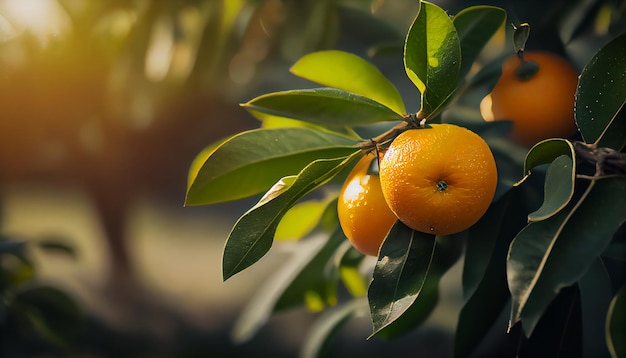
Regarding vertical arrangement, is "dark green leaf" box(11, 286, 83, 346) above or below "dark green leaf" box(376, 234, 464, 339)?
above

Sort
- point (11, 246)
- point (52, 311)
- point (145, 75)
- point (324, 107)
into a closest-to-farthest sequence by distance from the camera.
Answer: point (324, 107) < point (11, 246) < point (52, 311) < point (145, 75)

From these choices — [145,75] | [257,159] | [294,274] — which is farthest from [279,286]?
[145,75]

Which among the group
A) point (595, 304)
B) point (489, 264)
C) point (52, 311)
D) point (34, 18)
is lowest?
point (595, 304)

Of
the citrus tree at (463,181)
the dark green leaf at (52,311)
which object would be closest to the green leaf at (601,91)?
the citrus tree at (463,181)

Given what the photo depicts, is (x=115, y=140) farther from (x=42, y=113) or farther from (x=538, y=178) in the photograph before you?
(x=538, y=178)

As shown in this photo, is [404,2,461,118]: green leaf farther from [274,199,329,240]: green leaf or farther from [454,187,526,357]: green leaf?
[274,199,329,240]: green leaf

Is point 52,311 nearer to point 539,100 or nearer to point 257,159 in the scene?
point 257,159

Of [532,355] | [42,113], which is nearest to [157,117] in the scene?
[42,113]

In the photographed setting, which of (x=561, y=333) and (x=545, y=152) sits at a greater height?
(x=545, y=152)

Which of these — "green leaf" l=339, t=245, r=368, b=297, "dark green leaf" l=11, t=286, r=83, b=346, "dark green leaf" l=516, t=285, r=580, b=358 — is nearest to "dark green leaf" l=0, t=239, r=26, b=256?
"dark green leaf" l=11, t=286, r=83, b=346
